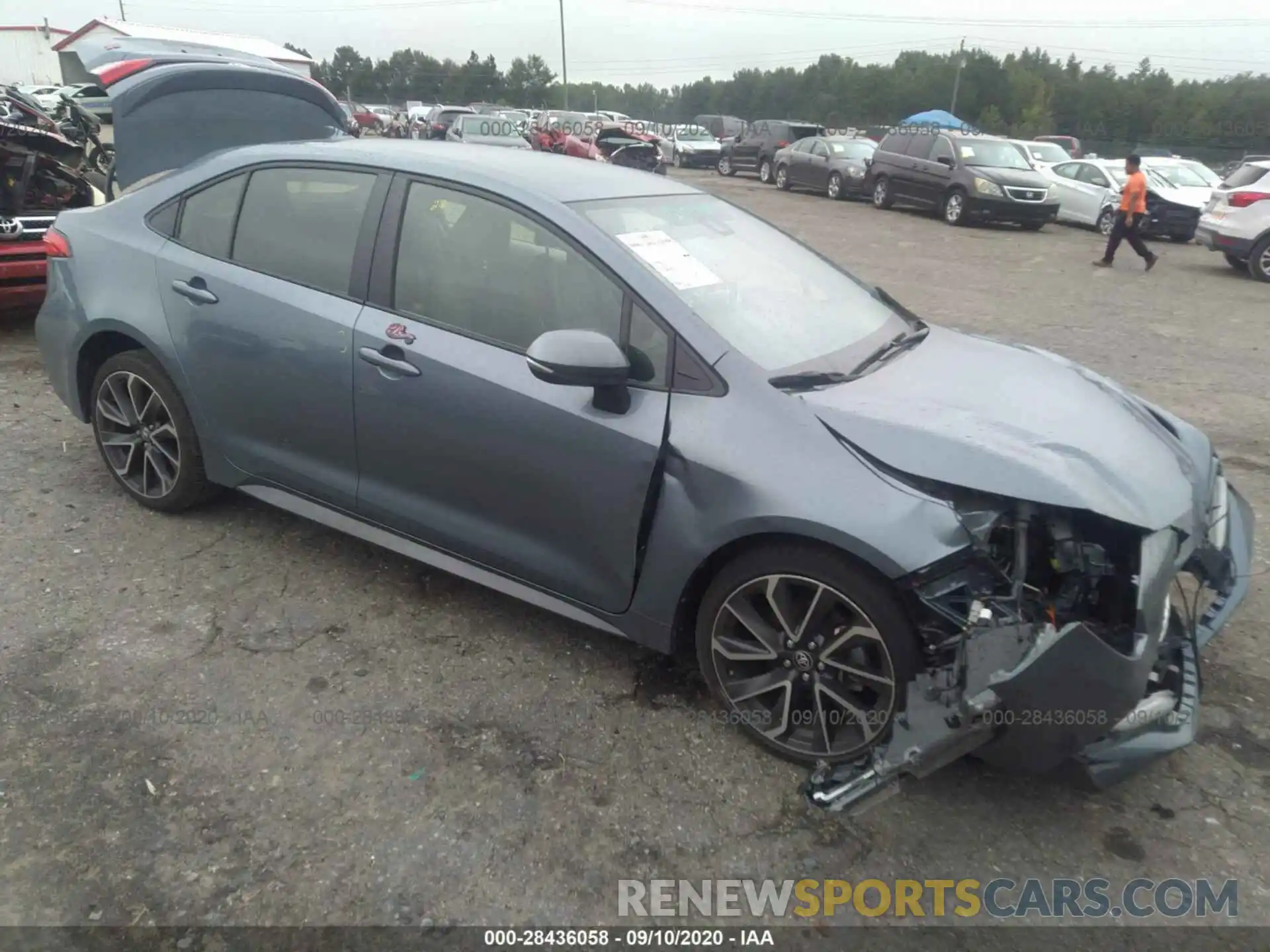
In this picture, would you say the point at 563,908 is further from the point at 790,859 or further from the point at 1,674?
the point at 1,674

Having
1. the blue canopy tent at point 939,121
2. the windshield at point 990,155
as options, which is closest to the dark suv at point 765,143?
the windshield at point 990,155

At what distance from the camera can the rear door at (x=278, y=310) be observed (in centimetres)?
335

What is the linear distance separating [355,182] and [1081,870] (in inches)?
127

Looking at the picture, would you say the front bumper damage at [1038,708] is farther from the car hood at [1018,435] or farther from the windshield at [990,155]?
the windshield at [990,155]

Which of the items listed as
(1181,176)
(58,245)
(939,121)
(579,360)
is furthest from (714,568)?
(939,121)

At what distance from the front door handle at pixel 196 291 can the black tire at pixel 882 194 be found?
698 inches

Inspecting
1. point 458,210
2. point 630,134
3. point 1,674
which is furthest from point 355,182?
point 630,134

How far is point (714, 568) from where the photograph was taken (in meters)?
2.81

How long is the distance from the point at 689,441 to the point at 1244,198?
42.9 ft

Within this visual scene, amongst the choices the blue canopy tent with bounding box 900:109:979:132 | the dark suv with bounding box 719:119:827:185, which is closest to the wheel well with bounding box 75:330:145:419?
the dark suv with bounding box 719:119:827:185

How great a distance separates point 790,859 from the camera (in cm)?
247

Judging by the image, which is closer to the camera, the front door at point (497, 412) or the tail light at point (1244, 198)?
the front door at point (497, 412)

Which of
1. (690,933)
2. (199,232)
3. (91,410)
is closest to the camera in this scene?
(690,933)

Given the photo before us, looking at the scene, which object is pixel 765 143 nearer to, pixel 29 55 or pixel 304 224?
pixel 304 224
